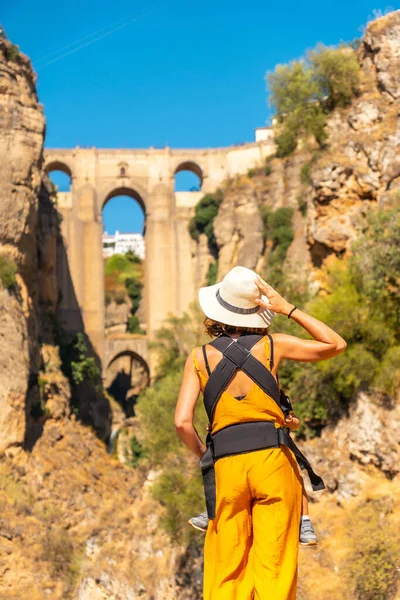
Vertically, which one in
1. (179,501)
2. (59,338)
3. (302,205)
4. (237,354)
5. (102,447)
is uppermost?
(302,205)

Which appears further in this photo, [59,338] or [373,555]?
[59,338]

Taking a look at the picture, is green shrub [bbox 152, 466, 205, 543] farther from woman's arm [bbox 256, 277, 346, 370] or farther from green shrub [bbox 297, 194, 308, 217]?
green shrub [bbox 297, 194, 308, 217]

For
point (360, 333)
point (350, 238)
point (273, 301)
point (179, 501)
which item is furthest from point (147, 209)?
point (273, 301)

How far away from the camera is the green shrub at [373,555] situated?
29.5 feet

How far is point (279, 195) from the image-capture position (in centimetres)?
2909

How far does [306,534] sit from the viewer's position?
3611 millimetres

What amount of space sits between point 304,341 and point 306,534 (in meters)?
Result: 0.94

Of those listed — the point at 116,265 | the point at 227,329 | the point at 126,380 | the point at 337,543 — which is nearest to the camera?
the point at 227,329

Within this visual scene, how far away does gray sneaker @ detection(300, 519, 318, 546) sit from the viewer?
3.57m

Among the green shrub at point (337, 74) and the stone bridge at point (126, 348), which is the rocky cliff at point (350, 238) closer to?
the green shrub at point (337, 74)

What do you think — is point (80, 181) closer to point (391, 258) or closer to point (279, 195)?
point (279, 195)

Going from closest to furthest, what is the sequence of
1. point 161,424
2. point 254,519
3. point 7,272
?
1. point 254,519
2. point 7,272
3. point 161,424

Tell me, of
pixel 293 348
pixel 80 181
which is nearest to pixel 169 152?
pixel 80 181

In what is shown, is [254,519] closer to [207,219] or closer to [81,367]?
[81,367]
